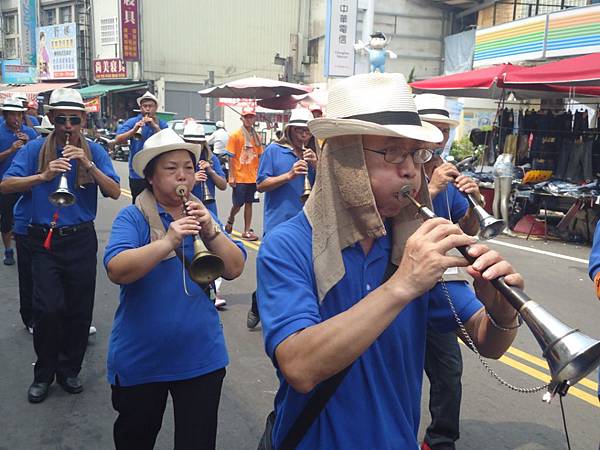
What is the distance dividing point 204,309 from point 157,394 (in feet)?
1.49

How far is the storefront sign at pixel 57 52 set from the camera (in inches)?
1624

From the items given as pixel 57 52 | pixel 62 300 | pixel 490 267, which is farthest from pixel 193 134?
pixel 57 52

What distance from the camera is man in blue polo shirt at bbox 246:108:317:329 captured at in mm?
5500

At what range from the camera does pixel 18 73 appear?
4853 cm

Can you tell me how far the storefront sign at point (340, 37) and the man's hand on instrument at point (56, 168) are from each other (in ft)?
74.1

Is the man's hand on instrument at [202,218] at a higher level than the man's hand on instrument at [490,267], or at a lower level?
lower

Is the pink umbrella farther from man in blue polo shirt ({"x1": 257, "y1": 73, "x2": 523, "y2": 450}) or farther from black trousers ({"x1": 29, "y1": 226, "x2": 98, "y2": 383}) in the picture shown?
man in blue polo shirt ({"x1": 257, "y1": 73, "x2": 523, "y2": 450})

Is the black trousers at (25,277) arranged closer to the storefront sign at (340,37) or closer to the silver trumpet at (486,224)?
the silver trumpet at (486,224)

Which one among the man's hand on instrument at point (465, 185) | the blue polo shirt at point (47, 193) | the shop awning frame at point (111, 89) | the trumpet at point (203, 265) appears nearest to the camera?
the trumpet at point (203, 265)

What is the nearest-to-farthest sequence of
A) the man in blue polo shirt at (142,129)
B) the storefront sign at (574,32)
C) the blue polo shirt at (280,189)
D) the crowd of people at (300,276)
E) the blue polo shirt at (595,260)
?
1. the crowd of people at (300,276)
2. the blue polo shirt at (595,260)
3. the blue polo shirt at (280,189)
4. the man in blue polo shirt at (142,129)
5. the storefront sign at (574,32)

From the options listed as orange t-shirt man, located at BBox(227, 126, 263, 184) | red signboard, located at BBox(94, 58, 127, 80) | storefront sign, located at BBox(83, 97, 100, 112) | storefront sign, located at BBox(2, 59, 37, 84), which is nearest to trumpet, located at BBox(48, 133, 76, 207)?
orange t-shirt man, located at BBox(227, 126, 263, 184)

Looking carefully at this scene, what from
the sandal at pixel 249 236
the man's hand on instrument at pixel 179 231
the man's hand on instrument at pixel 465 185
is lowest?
the sandal at pixel 249 236

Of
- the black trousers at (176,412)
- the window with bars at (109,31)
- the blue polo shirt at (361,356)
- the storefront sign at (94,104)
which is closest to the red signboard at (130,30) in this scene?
the window with bars at (109,31)

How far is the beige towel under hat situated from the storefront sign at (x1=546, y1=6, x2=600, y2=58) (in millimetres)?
16150
